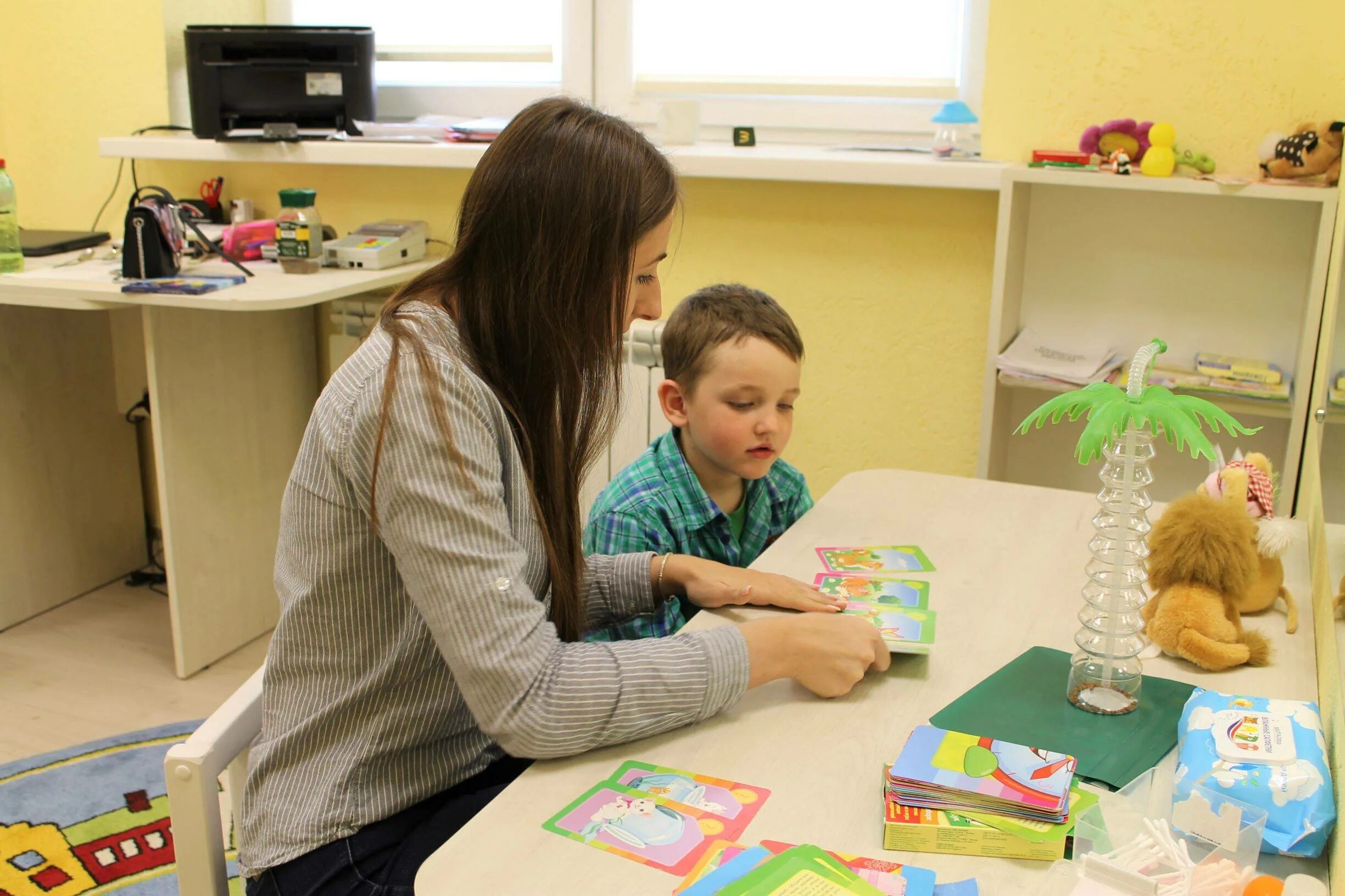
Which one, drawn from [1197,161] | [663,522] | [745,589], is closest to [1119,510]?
[745,589]

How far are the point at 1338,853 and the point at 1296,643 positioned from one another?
17.9 inches

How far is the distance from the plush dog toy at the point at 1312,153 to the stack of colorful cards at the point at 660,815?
1696 millimetres

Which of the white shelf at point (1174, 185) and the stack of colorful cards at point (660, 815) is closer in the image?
the stack of colorful cards at point (660, 815)

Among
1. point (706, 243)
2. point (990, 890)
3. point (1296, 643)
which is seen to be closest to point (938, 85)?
point (706, 243)

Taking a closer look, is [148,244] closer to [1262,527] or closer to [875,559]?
[875,559]

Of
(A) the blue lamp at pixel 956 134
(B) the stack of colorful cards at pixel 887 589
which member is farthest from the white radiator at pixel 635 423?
(B) the stack of colorful cards at pixel 887 589

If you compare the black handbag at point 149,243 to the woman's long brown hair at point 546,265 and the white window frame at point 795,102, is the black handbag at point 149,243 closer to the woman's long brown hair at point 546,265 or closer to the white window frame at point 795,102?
the white window frame at point 795,102

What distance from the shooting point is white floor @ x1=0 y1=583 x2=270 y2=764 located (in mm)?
2340

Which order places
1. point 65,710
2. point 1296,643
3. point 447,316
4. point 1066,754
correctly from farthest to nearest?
point 65,710
point 1296,643
point 447,316
point 1066,754

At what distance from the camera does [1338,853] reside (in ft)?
2.55

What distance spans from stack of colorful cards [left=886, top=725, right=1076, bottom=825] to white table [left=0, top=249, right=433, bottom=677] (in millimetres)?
1701

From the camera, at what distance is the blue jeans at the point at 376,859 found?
97 cm

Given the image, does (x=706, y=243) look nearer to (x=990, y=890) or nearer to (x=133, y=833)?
(x=133, y=833)

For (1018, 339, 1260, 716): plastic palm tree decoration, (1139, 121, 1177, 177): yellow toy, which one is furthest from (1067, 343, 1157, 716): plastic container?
(1139, 121, 1177, 177): yellow toy
